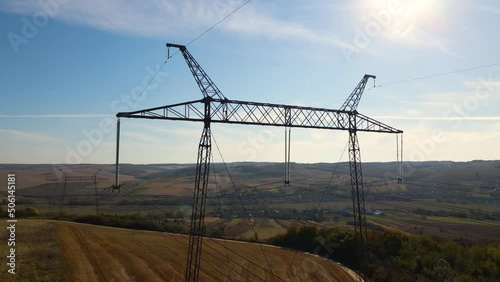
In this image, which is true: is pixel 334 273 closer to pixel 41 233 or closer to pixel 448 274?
pixel 448 274

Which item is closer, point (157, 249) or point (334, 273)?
point (334, 273)

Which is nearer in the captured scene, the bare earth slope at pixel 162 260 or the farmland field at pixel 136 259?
the farmland field at pixel 136 259

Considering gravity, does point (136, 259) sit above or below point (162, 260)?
above

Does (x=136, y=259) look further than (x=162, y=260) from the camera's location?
No

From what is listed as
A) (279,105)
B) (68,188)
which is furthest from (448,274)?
(68,188)

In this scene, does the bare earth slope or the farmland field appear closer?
the farmland field

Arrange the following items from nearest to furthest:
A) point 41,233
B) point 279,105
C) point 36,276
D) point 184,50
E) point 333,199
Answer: point 184,50, point 279,105, point 36,276, point 41,233, point 333,199

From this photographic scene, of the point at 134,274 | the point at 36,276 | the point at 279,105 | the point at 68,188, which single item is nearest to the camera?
the point at 279,105

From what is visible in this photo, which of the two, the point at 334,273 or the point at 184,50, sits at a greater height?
the point at 184,50
